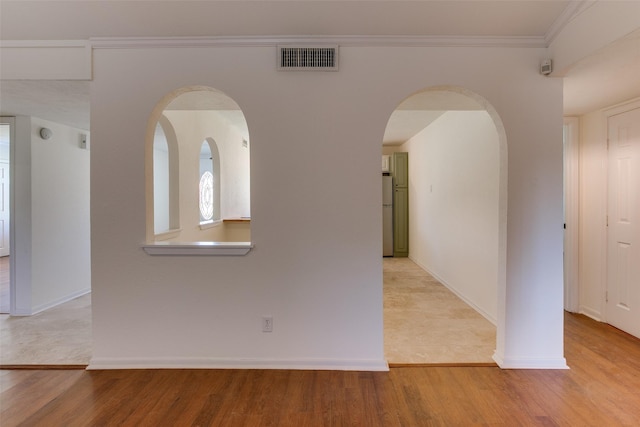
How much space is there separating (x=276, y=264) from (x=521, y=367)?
188 cm

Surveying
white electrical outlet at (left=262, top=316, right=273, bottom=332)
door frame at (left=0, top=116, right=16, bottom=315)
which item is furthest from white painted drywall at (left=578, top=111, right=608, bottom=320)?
door frame at (left=0, top=116, right=16, bottom=315)

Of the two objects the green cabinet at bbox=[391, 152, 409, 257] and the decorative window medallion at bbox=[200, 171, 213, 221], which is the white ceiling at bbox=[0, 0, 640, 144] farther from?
the green cabinet at bbox=[391, 152, 409, 257]

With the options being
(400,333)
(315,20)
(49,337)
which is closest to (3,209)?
(49,337)

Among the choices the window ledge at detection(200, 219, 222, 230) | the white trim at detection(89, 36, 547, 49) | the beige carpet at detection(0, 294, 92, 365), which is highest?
the white trim at detection(89, 36, 547, 49)

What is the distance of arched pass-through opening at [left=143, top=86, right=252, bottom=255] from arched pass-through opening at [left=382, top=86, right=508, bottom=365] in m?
1.69

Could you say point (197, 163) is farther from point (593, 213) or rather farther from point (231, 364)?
point (593, 213)

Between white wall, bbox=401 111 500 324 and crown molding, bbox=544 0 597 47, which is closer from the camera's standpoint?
crown molding, bbox=544 0 597 47

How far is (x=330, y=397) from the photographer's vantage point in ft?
6.34

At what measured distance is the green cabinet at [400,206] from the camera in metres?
6.76

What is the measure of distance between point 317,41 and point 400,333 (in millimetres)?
2502

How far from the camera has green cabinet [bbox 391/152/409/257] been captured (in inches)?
266

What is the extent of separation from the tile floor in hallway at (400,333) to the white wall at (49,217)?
0.24m

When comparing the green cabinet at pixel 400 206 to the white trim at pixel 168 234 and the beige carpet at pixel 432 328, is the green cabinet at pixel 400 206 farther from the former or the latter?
the white trim at pixel 168 234

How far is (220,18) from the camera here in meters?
2.04
